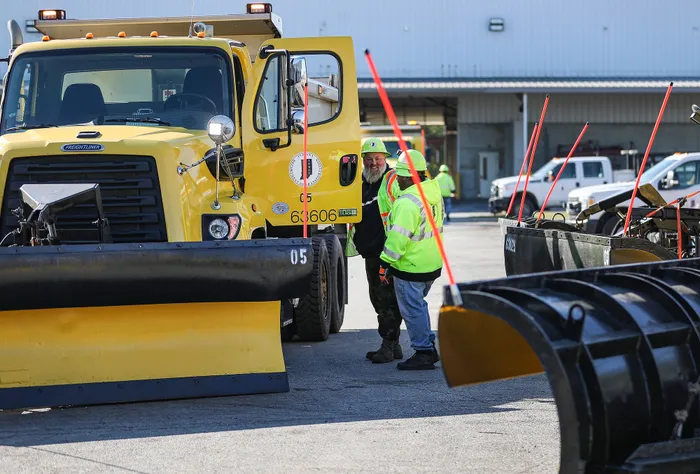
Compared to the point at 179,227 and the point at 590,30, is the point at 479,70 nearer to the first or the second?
the point at 590,30

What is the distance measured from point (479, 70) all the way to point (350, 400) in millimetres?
39223

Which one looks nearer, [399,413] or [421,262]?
[399,413]

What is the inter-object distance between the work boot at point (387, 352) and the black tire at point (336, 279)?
1.48 metres

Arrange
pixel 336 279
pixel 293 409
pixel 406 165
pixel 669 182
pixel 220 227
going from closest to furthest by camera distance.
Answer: pixel 293 409 → pixel 220 227 → pixel 406 165 → pixel 336 279 → pixel 669 182

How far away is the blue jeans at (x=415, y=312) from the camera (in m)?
8.90

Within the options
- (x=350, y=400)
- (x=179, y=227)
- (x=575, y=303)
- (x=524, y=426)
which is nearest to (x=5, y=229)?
(x=179, y=227)

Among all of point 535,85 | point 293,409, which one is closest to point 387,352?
point 293,409

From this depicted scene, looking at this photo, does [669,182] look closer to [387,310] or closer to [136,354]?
[387,310]

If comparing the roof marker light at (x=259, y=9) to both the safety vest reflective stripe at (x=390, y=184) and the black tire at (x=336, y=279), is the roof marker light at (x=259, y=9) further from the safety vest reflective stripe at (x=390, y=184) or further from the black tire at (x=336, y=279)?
the black tire at (x=336, y=279)

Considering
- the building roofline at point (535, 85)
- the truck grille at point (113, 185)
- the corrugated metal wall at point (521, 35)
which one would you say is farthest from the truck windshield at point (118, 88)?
the corrugated metal wall at point (521, 35)

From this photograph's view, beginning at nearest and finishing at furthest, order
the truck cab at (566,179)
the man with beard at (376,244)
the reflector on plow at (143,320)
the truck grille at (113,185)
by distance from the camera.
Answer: the reflector on plow at (143,320) < the truck grille at (113,185) < the man with beard at (376,244) < the truck cab at (566,179)

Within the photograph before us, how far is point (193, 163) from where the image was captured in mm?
7922

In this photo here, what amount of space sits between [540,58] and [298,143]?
37.6 metres

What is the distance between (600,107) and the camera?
1841 inches
